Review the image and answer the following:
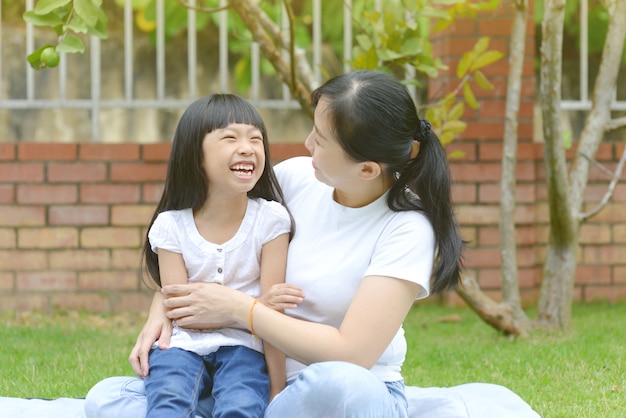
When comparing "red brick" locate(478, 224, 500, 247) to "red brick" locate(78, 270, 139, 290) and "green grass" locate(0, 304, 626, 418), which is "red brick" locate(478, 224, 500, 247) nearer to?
"green grass" locate(0, 304, 626, 418)

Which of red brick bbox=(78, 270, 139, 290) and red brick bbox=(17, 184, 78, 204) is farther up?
red brick bbox=(17, 184, 78, 204)

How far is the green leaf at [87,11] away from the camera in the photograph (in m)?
3.27

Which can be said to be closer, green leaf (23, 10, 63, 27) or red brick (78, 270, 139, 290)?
green leaf (23, 10, 63, 27)

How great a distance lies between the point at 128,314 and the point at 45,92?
1357 millimetres

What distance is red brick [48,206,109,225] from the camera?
17.0 feet

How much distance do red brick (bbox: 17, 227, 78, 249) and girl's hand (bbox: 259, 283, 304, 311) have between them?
2961 mm

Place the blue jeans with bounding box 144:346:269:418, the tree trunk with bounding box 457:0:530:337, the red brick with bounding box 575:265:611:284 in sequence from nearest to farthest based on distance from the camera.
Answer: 1. the blue jeans with bounding box 144:346:269:418
2. the tree trunk with bounding box 457:0:530:337
3. the red brick with bounding box 575:265:611:284

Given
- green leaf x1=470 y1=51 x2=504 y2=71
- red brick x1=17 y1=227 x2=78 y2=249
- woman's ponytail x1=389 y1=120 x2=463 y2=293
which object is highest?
green leaf x1=470 y1=51 x2=504 y2=71

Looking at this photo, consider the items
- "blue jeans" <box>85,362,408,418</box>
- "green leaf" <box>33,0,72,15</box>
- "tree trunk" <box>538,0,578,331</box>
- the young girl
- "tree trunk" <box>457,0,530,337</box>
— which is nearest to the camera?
"blue jeans" <box>85,362,408,418</box>

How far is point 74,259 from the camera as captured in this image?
17.0 feet

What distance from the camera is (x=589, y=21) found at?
6.28 meters

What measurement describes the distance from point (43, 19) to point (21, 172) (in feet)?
6.45

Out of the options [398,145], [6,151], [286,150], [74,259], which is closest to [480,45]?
[286,150]

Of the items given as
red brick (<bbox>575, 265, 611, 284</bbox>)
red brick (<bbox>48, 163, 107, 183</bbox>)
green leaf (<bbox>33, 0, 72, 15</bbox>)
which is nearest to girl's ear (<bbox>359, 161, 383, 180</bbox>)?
green leaf (<bbox>33, 0, 72, 15</bbox>)
